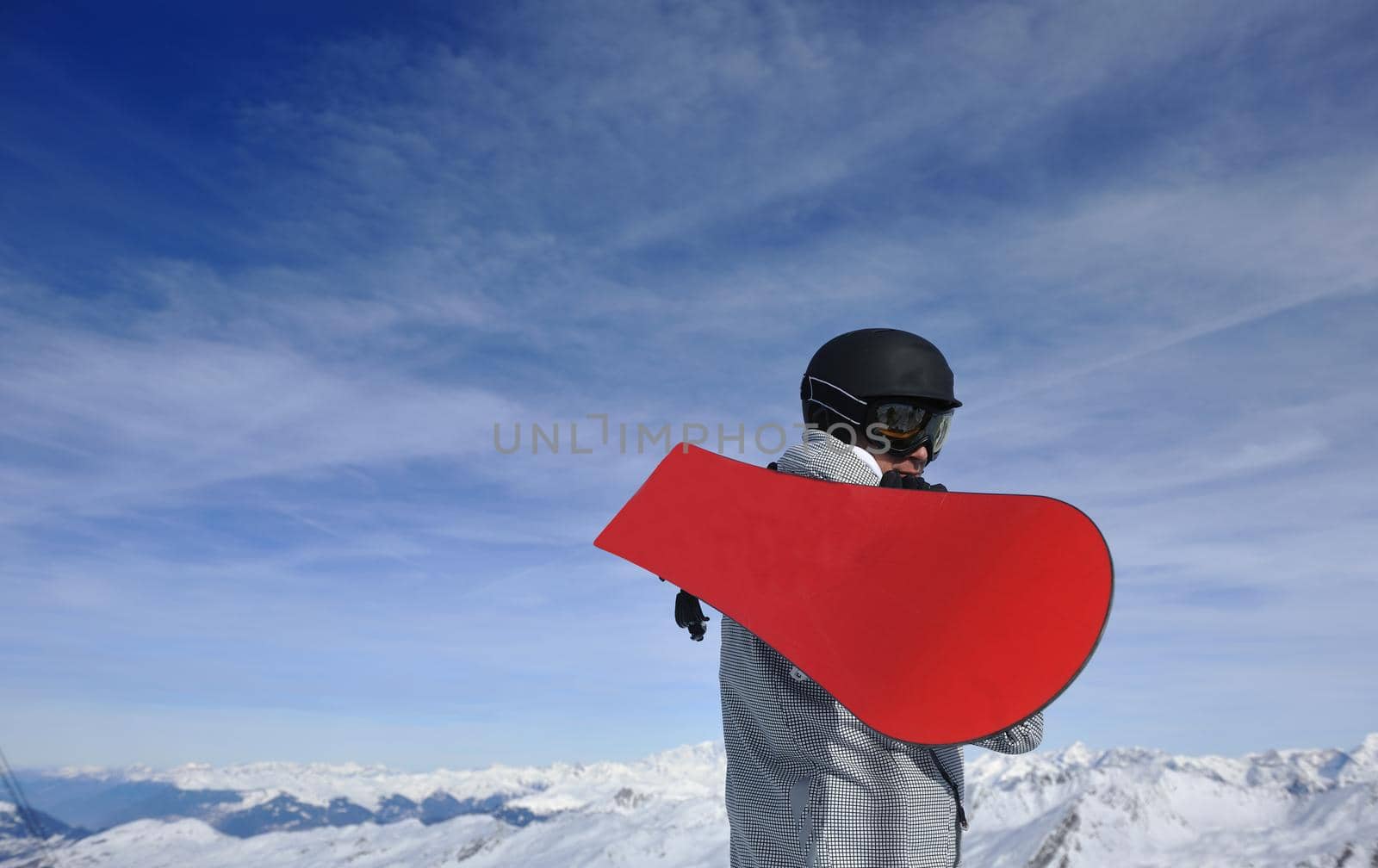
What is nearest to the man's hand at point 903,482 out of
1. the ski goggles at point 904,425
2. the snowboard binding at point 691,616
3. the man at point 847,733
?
the man at point 847,733

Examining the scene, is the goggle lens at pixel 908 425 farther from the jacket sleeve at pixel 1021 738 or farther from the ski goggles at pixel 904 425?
the jacket sleeve at pixel 1021 738

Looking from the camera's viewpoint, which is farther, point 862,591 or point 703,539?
point 703,539

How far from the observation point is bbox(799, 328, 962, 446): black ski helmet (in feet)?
13.9

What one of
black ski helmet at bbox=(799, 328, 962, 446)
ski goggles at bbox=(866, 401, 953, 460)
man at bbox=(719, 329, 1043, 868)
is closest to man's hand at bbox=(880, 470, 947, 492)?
man at bbox=(719, 329, 1043, 868)

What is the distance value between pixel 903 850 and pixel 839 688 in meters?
0.95

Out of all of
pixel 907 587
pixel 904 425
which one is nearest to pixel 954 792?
pixel 907 587

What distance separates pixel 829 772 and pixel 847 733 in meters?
0.21

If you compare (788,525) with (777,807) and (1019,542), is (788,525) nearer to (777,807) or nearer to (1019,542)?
(1019,542)

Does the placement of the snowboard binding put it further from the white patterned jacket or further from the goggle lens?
the goggle lens

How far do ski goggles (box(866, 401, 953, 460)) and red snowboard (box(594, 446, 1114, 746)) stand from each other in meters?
0.72

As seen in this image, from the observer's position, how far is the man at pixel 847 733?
11.6ft

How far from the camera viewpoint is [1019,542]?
3.18 metres

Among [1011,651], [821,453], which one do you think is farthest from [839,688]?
[821,453]

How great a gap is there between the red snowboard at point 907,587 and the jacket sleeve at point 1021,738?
12.2 inches
